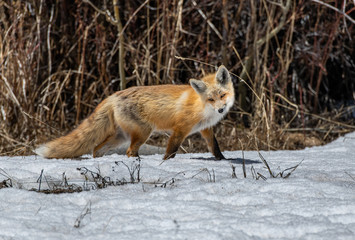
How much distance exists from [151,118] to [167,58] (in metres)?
2.18

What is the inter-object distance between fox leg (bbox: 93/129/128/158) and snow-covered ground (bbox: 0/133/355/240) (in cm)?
106

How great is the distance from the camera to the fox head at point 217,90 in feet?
12.7

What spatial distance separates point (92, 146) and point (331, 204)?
8.34ft

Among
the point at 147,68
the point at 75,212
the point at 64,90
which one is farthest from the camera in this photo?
the point at 64,90

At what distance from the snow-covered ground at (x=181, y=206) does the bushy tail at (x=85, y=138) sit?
88 cm

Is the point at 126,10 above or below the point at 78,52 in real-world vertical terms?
above

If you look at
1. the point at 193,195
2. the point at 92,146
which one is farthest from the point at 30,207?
the point at 92,146

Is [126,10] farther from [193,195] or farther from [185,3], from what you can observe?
[193,195]

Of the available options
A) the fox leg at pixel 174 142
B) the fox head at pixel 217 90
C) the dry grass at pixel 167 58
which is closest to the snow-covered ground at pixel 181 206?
the fox leg at pixel 174 142

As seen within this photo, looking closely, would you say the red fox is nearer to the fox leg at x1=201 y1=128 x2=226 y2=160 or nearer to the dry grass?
the fox leg at x1=201 y1=128 x2=226 y2=160

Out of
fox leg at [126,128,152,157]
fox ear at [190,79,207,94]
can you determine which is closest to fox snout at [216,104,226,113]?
fox ear at [190,79,207,94]

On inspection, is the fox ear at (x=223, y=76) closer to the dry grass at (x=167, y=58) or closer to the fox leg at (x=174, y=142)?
the fox leg at (x=174, y=142)

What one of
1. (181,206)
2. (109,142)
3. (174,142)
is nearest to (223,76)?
(174,142)

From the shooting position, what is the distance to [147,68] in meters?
6.09
